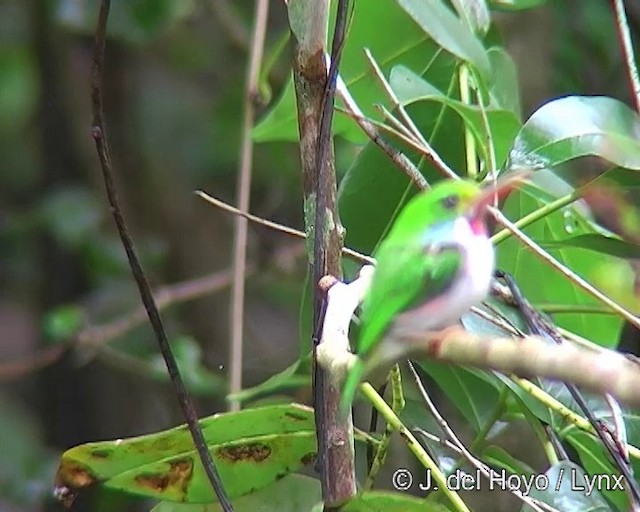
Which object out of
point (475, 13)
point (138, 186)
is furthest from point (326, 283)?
point (138, 186)

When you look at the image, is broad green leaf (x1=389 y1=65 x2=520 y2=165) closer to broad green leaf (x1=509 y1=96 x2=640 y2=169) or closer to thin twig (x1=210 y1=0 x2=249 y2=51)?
broad green leaf (x1=509 y1=96 x2=640 y2=169)

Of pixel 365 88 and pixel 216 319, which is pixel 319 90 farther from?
pixel 216 319

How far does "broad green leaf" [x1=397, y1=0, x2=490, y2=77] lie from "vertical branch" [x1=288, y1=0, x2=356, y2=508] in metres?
0.20

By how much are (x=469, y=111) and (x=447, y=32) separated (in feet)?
0.27

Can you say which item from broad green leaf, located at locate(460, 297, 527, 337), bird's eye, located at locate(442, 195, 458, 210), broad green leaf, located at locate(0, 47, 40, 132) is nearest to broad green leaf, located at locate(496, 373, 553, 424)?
broad green leaf, located at locate(460, 297, 527, 337)

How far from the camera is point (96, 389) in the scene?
2527 mm

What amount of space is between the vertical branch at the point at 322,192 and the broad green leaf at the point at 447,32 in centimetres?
20

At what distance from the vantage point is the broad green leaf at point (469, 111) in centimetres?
83

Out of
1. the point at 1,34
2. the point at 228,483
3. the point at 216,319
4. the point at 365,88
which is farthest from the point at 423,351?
the point at 1,34

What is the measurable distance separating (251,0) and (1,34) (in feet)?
2.25

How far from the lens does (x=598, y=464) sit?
852 mm

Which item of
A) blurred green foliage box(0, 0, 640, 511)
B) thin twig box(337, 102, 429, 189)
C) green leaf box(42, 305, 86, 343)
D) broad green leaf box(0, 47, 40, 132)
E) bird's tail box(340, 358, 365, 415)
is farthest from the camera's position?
broad green leaf box(0, 47, 40, 132)

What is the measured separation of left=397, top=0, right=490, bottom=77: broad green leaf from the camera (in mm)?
863

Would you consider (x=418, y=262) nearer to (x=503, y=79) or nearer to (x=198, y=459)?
(x=198, y=459)
